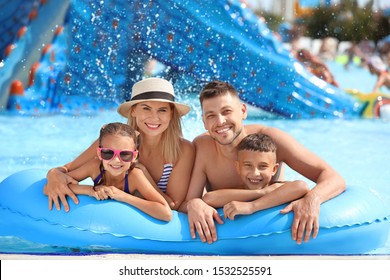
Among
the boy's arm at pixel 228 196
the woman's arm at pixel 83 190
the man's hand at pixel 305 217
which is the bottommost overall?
the man's hand at pixel 305 217

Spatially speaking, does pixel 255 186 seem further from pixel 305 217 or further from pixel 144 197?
pixel 144 197

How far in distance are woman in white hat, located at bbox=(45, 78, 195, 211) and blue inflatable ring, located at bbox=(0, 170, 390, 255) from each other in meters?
0.23

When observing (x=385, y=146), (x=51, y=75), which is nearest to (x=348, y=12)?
(x=385, y=146)

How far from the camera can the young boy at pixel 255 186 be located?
10.1 feet

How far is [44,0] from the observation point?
26.6 ft

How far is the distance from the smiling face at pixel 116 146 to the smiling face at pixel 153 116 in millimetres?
202

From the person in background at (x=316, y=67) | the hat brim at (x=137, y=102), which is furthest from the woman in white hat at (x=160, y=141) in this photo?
the person in background at (x=316, y=67)

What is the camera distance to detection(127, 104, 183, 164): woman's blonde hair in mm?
3367

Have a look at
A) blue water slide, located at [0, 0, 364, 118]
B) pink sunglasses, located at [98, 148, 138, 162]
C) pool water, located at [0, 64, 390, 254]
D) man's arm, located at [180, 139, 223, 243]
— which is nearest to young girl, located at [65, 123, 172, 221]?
pink sunglasses, located at [98, 148, 138, 162]

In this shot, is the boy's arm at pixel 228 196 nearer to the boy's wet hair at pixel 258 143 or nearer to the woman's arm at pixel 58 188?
the boy's wet hair at pixel 258 143

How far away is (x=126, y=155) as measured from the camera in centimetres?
313

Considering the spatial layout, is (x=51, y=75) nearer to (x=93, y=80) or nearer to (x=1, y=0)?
(x=93, y=80)

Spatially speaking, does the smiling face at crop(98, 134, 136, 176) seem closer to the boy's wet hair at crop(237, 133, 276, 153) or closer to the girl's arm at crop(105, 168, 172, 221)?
the girl's arm at crop(105, 168, 172, 221)

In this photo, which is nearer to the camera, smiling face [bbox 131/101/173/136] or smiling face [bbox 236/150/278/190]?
smiling face [bbox 236/150/278/190]
